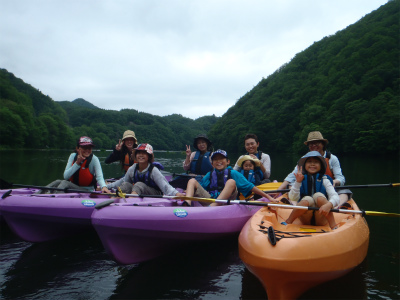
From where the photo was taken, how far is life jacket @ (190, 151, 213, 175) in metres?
6.31

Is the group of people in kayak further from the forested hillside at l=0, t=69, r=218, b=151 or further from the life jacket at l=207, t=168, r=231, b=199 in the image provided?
the forested hillside at l=0, t=69, r=218, b=151

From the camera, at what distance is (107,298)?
9.66ft

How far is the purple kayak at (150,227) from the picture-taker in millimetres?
3314

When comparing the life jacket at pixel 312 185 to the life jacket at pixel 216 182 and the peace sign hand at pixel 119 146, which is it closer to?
the life jacket at pixel 216 182

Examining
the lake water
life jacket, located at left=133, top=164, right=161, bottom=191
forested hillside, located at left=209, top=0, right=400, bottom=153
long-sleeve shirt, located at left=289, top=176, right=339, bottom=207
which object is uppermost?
forested hillside, located at left=209, top=0, right=400, bottom=153

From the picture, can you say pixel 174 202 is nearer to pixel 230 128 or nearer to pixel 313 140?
pixel 313 140

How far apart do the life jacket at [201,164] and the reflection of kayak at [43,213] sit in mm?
2591

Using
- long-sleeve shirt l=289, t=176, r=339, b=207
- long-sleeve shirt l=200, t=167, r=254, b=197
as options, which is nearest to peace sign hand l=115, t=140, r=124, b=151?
long-sleeve shirt l=200, t=167, r=254, b=197

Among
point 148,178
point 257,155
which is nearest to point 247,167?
point 257,155

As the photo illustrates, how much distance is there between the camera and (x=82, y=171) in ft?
16.4

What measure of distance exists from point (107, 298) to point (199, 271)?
1057 mm

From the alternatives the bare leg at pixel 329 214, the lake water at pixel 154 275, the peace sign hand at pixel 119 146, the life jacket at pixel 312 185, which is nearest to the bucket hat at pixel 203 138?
the peace sign hand at pixel 119 146

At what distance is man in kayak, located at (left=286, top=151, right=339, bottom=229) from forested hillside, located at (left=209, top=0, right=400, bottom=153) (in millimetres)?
25933

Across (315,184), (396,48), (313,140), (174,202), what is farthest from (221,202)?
(396,48)
